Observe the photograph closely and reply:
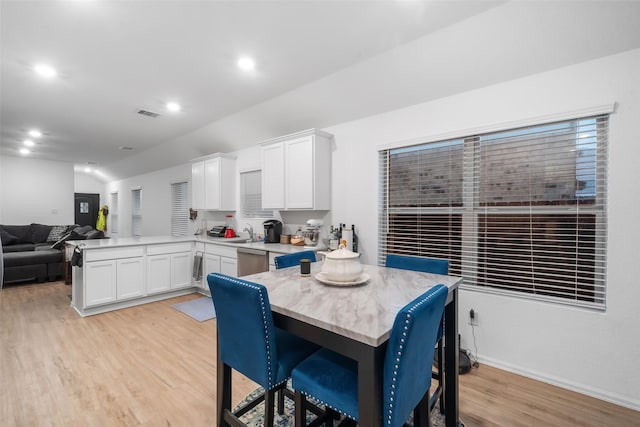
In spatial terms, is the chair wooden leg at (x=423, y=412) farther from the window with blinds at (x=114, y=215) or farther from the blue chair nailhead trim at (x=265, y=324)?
the window with blinds at (x=114, y=215)

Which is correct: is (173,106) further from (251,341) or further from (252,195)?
(251,341)

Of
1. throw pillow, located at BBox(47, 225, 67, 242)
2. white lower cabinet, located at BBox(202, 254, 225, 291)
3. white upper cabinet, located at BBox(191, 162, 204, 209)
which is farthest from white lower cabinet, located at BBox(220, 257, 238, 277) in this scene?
throw pillow, located at BBox(47, 225, 67, 242)

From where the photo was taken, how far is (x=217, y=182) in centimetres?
519

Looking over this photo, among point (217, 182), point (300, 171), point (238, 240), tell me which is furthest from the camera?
point (217, 182)

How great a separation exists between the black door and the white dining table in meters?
11.9

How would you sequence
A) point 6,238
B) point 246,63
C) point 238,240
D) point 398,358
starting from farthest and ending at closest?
point 6,238, point 238,240, point 246,63, point 398,358

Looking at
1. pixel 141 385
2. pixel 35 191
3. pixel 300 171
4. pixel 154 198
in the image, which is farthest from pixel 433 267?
pixel 35 191

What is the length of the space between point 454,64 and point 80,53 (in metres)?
3.34

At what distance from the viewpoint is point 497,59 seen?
2.39 meters

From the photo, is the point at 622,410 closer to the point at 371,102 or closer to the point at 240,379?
the point at 240,379

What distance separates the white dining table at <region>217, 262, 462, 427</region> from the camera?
1.10 m

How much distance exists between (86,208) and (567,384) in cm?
1351

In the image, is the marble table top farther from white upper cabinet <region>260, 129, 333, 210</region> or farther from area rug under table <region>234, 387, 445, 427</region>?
white upper cabinet <region>260, 129, 333, 210</region>

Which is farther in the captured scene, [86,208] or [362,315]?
[86,208]
